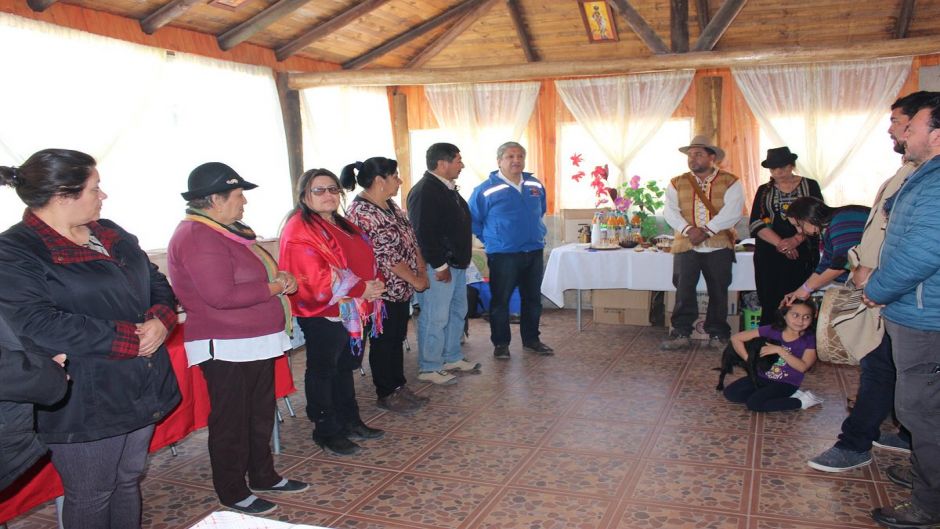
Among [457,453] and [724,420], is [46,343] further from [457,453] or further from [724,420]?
[724,420]

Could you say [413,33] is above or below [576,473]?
above

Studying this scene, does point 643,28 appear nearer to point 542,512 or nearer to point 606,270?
point 606,270

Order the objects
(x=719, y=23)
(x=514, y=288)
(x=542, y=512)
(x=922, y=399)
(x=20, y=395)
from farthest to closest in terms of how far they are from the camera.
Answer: (x=719, y=23) → (x=514, y=288) → (x=542, y=512) → (x=922, y=399) → (x=20, y=395)

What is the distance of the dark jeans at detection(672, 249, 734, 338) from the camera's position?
4859 millimetres

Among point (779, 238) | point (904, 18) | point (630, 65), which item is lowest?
point (779, 238)

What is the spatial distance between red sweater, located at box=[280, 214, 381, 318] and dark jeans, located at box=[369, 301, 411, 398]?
1.89 feet

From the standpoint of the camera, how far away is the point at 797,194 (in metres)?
4.18

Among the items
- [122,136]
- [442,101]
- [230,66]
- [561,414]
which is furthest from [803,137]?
[122,136]

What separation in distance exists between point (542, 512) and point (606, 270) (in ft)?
10.4

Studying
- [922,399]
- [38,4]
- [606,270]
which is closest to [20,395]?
[922,399]

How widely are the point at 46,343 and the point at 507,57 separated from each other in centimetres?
667

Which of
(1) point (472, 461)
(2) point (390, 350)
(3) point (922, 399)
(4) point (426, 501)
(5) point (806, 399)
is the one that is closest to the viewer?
(3) point (922, 399)

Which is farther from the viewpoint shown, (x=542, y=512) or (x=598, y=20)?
(x=598, y=20)

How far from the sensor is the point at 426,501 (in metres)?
2.76
